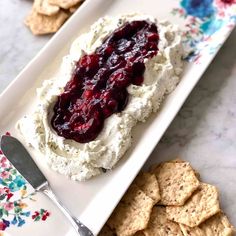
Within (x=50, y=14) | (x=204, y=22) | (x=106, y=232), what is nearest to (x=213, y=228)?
(x=106, y=232)

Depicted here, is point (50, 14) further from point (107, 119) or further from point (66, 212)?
point (66, 212)

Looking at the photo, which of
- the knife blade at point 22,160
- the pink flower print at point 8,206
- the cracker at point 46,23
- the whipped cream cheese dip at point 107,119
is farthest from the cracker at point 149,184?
the cracker at point 46,23

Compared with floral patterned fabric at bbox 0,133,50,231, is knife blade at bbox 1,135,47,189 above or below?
above

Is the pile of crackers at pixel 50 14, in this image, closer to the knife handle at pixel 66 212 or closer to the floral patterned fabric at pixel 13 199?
the floral patterned fabric at pixel 13 199

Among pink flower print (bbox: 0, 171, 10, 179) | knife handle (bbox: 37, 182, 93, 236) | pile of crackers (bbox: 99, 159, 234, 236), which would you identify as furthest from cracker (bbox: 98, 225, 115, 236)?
pink flower print (bbox: 0, 171, 10, 179)

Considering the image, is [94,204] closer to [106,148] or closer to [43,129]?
[106,148]

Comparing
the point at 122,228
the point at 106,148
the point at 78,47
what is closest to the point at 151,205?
the point at 122,228

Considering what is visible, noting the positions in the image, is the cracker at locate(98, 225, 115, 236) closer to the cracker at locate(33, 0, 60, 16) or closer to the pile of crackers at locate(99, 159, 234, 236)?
the pile of crackers at locate(99, 159, 234, 236)
